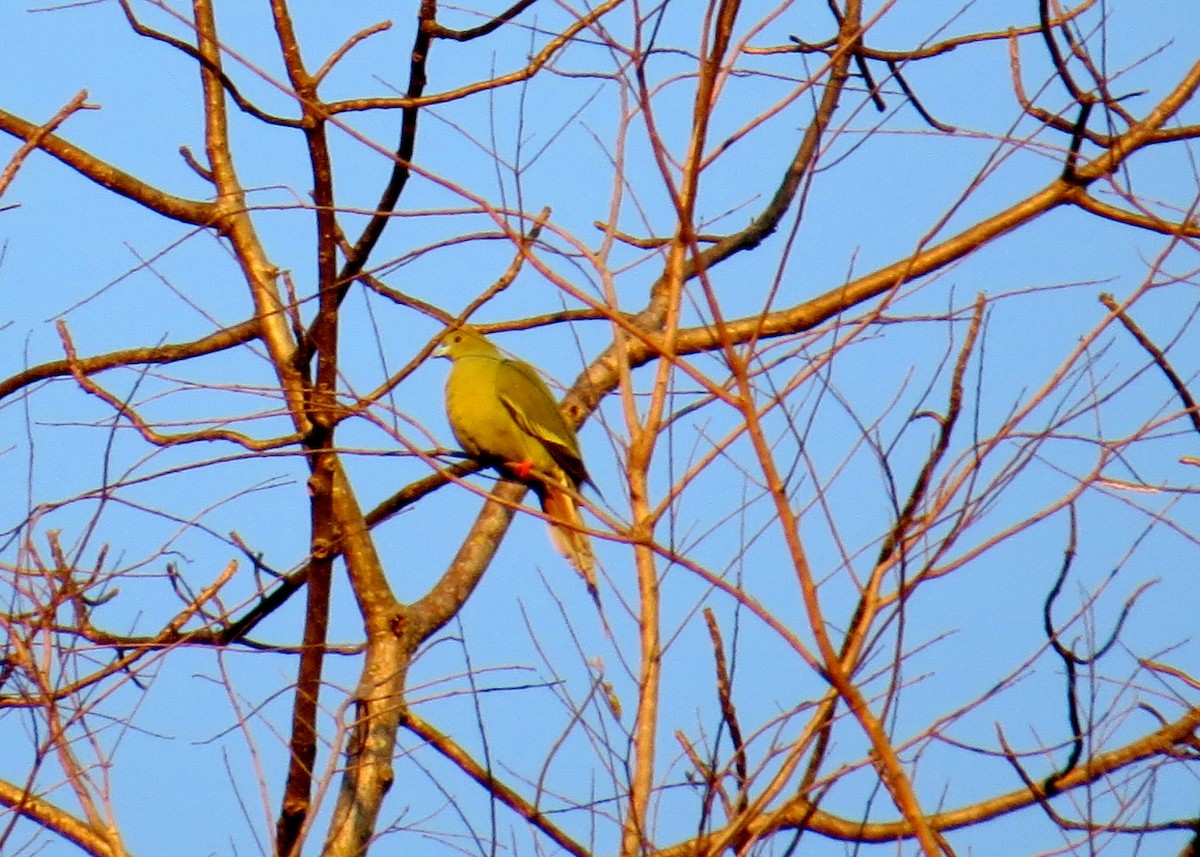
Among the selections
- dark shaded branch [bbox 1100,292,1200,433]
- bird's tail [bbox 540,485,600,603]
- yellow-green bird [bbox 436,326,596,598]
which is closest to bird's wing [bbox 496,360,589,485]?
yellow-green bird [bbox 436,326,596,598]

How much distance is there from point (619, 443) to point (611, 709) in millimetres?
496

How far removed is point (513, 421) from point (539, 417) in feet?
0.40

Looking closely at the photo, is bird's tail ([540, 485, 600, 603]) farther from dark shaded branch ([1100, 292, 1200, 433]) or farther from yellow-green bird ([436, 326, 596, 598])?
dark shaded branch ([1100, 292, 1200, 433])

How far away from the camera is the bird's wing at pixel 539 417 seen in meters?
4.96

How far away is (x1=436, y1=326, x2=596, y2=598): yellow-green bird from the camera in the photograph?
4945mm

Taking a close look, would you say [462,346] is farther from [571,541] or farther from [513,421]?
[571,541]

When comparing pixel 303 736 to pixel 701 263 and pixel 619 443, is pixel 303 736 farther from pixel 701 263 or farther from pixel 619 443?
pixel 701 263

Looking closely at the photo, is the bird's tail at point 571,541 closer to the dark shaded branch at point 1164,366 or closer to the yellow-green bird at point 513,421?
the yellow-green bird at point 513,421

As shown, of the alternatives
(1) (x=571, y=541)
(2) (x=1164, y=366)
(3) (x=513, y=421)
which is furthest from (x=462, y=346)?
(2) (x=1164, y=366)

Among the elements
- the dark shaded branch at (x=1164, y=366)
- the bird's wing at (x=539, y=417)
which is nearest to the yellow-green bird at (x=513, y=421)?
the bird's wing at (x=539, y=417)

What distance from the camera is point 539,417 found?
5.00 metres

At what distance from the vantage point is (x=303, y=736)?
10.7ft

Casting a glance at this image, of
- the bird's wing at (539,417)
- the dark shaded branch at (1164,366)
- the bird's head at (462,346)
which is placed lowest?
the dark shaded branch at (1164,366)

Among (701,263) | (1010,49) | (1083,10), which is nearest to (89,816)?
(701,263)
